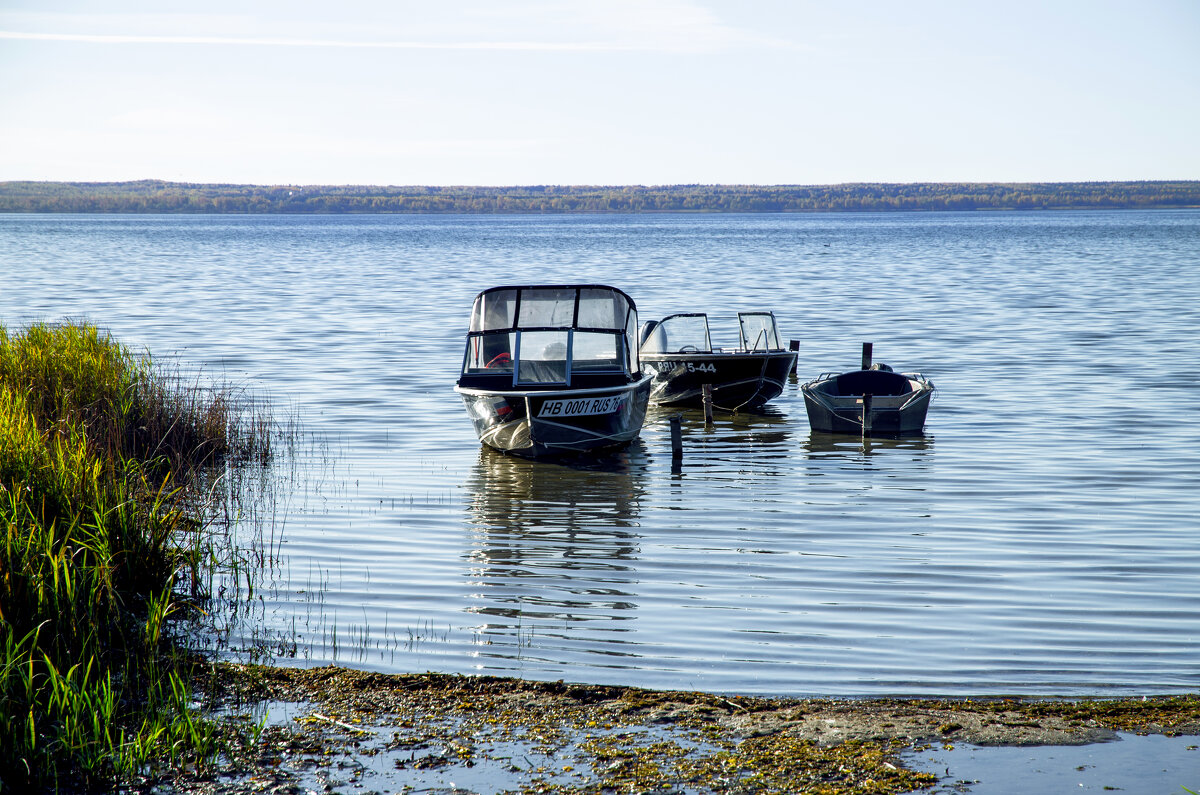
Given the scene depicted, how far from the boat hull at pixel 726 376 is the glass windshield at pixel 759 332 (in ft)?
2.66

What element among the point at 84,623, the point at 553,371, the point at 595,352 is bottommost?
the point at 84,623

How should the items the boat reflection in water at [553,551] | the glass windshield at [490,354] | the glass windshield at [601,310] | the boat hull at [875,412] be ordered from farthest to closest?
1. the boat hull at [875,412]
2. the glass windshield at [601,310]
3. the glass windshield at [490,354]
4. the boat reflection in water at [553,551]

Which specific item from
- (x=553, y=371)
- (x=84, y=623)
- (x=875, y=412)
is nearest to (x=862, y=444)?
(x=875, y=412)

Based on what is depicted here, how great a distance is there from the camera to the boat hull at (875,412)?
56.1 ft

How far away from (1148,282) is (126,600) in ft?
170

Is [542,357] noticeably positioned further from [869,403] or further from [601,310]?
[869,403]

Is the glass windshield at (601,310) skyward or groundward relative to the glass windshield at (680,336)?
skyward

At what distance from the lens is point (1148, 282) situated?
4981 cm

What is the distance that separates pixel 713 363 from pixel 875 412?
12.4 feet

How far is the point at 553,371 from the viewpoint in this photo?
1562cm

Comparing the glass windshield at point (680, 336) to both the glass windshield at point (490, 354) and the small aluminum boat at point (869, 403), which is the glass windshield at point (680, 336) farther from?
the glass windshield at point (490, 354)

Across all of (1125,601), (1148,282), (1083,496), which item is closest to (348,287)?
(1148,282)

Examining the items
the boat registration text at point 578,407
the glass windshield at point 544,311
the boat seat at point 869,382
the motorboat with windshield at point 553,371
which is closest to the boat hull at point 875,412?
the boat seat at point 869,382

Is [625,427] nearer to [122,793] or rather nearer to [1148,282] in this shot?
[122,793]
